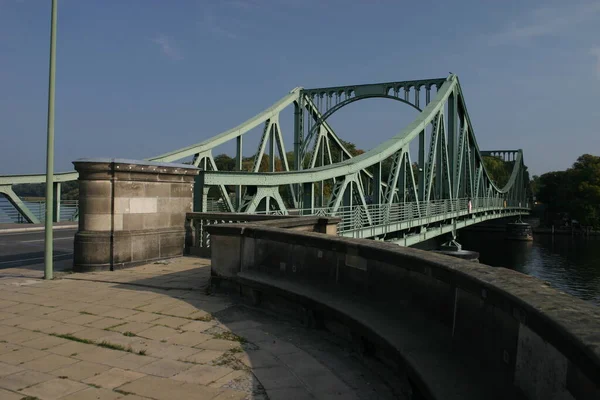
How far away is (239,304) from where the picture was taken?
516 centimetres

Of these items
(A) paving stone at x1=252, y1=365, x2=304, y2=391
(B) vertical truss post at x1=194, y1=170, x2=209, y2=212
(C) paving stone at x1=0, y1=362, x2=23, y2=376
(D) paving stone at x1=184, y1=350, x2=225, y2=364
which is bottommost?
(C) paving stone at x1=0, y1=362, x2=23, y2=376

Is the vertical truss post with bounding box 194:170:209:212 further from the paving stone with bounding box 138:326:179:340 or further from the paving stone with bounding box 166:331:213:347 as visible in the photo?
the paving stone with bounding box 166:331:213:347

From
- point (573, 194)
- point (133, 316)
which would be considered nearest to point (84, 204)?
point (133, 316)

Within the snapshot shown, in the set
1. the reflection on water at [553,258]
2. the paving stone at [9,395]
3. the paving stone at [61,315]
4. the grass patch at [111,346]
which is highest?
the grass patch at [111,346]

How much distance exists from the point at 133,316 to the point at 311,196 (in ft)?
34.6

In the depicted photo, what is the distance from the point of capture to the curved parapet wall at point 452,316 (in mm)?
1698

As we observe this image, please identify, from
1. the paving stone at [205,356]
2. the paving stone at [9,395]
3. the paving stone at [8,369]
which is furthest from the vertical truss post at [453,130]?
the paving stone at [9,395]

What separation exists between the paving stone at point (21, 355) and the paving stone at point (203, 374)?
1265mm

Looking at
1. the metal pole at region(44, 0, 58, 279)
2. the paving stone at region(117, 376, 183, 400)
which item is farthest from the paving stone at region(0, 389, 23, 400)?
the metal pole at region(44, 0, 58, 279)

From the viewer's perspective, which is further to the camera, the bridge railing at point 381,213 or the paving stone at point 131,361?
the bridge railing at point 381,213

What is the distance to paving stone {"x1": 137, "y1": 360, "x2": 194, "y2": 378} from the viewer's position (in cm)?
322

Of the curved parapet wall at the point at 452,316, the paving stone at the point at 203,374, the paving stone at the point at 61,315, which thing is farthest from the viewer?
the paving stone at the point at 61,315

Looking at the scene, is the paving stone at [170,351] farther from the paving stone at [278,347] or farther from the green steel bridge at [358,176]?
the green steel bridge at [358,176]

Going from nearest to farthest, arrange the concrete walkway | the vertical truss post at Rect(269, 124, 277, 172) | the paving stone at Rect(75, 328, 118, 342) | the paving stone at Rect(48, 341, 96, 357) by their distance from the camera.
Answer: the concrete walkway, the paving stone at Rect(48, 341, 96, 357), the paving stone at Rect(75, 328, 118, 342), the vertical truss post at Rect(269, 124, 277, 172)
